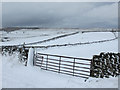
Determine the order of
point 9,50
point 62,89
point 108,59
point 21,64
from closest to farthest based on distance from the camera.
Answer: point 62,89 → point 108,59 → point 21,64 → point 9,50

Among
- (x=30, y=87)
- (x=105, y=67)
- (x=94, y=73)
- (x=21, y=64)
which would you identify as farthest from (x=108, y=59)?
(x=21, y=64)

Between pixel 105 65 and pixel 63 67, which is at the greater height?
pixel 105 65

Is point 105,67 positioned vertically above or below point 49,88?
above

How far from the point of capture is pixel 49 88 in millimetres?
8414

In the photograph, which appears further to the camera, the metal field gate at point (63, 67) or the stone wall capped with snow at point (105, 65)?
the metal field gate at point (63, 67)

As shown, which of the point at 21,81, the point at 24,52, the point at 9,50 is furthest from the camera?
the point at 9,50

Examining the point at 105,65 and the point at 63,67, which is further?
the point at 63,67

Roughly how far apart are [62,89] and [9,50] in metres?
15.5

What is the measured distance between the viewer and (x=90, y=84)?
880 centimetres

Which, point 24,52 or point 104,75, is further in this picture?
point 24,52

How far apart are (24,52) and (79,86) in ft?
27.7

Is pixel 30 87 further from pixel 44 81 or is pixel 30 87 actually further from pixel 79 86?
pixel 79 86

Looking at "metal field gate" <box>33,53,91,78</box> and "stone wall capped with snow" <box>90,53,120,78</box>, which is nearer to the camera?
"stone wall capped with snow" <box>90,53,120,78</box>

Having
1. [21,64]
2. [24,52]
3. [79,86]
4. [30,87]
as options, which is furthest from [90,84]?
[24,52]
